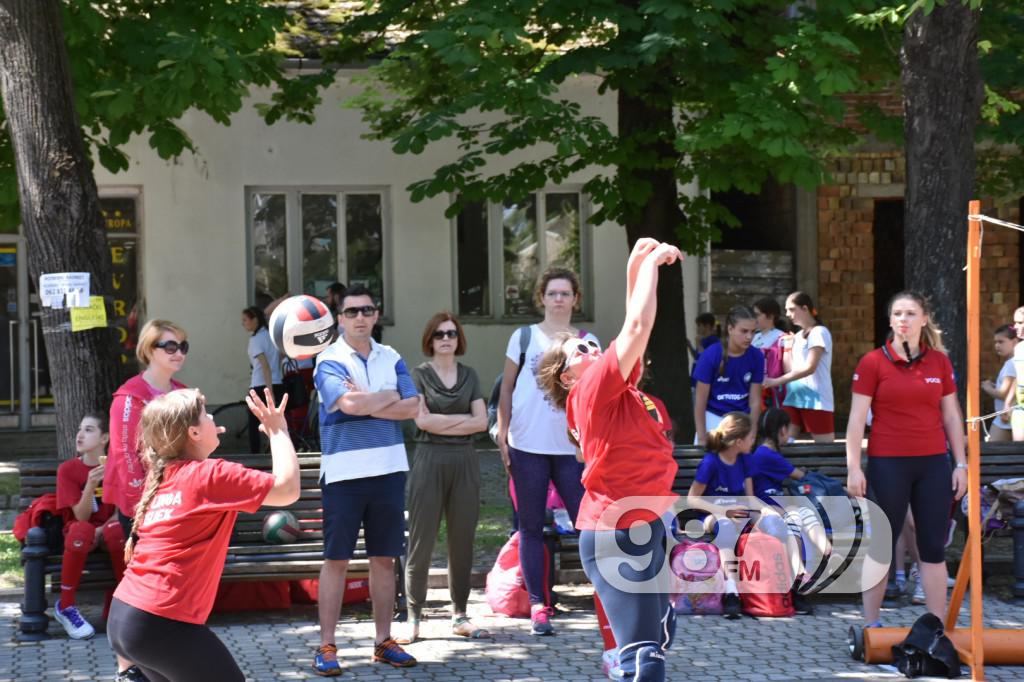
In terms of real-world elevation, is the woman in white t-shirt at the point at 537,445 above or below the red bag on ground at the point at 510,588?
above

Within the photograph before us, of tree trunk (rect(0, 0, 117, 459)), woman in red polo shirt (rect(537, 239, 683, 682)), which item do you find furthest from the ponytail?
tree trunk (rect(0, 0, 117, 459))

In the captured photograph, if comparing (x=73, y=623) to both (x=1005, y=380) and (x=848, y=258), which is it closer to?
(x=1005, y=380)

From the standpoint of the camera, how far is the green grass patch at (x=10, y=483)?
12203 millimetres

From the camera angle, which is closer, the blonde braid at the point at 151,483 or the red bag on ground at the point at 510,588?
the blonde braid at the point at 151,483

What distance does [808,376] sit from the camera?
11484 millimetres

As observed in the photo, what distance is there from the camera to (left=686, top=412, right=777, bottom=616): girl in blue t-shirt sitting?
8.41 m

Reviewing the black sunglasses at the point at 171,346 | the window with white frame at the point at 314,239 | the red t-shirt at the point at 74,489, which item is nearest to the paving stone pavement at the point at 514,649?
the red t-shirt at the point at 74,489

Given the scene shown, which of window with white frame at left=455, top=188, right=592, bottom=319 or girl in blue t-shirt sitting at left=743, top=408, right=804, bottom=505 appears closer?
girl in blue t-shirt sitting at left=743, top=408, right=804, bottom=505

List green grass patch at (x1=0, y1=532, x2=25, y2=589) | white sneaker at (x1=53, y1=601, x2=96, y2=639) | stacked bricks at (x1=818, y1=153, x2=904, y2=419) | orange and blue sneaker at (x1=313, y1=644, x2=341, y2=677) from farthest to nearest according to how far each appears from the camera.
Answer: stacked bricks at (x1=818, y1=153, x2=904, y2=419) → green grass patch at (x1=0, y1=532, x2=25, y2=589) → white sneaker at (x1=53, y1=601, x2=96, y2=639) → orange and blue sneaker at (x1=313, y1=644, x2=341, y2=677)

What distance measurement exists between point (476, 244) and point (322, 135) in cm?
235

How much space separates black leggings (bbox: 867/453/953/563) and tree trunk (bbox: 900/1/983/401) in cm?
260

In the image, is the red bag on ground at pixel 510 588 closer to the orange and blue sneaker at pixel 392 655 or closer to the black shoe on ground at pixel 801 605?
the orange and blue sneaker at pixel 392 655

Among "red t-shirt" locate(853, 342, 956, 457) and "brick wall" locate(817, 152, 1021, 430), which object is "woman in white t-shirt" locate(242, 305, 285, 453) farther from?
"red t-shirt" locate(853, 342, 956, 457)

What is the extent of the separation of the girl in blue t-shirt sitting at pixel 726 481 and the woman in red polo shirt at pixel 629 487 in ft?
10.7
